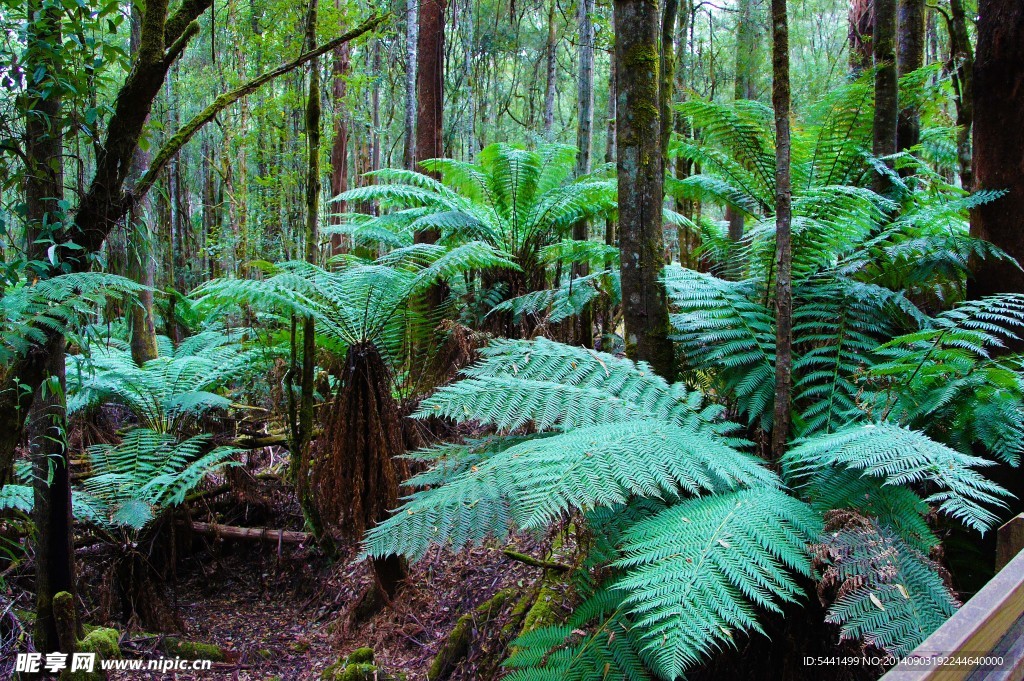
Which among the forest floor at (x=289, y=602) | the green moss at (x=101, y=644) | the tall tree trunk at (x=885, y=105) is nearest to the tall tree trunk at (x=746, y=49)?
the tall tree trunk at (x=885, y=105)

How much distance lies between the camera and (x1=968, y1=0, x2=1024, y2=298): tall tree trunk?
2605 millimetres

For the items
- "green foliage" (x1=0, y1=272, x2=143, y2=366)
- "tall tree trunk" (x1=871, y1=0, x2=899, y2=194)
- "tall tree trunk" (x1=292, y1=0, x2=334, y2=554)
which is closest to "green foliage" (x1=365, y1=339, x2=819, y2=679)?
"green foliage" (x1=0, y1=272, x2=143, y2=366)

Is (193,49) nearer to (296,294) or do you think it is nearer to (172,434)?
(172,434)

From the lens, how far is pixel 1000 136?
8.80 ft

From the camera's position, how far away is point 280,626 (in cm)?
405

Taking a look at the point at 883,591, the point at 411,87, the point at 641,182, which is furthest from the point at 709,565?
the point at 411,87

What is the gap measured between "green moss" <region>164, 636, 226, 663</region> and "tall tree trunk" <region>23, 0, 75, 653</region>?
3.53 ft

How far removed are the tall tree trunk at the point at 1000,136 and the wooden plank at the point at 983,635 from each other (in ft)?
6.22

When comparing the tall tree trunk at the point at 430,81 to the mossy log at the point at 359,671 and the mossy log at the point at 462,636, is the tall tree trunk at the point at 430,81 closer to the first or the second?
the mossy log at the point at 462,636

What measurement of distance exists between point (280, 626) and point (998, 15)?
506 cm

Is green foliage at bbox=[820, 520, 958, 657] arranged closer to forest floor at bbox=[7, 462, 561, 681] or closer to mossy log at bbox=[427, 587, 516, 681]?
forest floor at bbox=[7, 462, 561, 681]

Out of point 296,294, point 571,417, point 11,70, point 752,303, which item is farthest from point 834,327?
point 11,70

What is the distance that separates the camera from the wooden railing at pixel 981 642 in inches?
37.1

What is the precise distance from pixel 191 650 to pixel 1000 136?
4856mm
